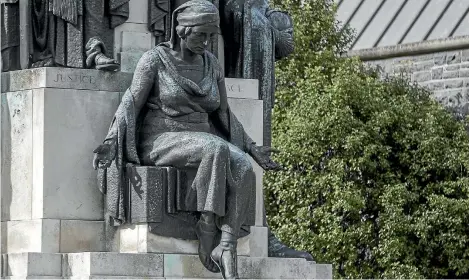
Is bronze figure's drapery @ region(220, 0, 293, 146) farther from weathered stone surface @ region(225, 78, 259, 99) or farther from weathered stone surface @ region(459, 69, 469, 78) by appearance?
weathered stone surface @ region(459, 69, 469, 78)

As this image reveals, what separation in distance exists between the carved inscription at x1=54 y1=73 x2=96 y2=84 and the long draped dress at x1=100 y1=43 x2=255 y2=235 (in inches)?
17.2

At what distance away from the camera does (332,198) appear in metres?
35.4

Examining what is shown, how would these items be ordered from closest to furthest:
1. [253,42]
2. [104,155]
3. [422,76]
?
[104,155] → [253,42] → [422,76]

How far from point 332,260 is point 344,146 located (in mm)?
1892

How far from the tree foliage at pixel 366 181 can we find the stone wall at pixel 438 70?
3.93 meters

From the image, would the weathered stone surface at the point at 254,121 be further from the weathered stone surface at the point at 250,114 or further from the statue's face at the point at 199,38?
the statue's face at the point at 199,38

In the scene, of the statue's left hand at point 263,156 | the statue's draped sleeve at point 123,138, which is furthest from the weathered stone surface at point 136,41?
the statue's left hand at point 263,156

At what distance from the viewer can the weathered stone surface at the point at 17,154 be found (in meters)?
21.3

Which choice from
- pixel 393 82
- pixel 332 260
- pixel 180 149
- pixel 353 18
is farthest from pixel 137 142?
pixel 353 18

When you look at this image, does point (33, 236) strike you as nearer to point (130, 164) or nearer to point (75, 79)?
point (130, 164)

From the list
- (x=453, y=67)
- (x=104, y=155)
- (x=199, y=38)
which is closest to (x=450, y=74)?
(x=453, y=67)

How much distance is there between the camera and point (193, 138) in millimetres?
20953

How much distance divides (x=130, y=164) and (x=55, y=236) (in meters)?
0.93

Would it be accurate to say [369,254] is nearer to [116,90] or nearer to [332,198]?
[332,198]
